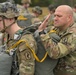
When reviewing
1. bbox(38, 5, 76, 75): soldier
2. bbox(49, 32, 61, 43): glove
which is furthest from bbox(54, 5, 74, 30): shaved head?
bbox(49, 32, 61, 43): glove

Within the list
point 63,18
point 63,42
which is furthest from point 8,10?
point 63,42

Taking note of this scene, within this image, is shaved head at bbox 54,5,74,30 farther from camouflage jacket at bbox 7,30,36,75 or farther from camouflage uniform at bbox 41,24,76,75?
camouflage jacket at bbox 7,30,36,75

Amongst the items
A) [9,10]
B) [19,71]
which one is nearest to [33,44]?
[19,71]

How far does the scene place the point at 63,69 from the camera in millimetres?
3543

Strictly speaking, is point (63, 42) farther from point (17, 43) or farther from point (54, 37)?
point (17, 43)

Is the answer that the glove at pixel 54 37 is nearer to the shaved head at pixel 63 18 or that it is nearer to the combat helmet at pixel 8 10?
the shaved head at pixel 63 18

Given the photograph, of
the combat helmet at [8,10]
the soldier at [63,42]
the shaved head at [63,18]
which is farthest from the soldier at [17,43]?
the shaved head at [63,18]

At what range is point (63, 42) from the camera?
3.35 meters

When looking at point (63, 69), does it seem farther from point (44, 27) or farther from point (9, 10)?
point (9, 10)

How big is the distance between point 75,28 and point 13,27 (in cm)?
74

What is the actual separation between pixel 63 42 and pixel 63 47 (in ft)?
0.27

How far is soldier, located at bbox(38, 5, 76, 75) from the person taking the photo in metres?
3.26

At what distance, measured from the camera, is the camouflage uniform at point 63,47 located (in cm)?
326

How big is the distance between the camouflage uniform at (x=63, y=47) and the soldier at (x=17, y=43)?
176 mm
